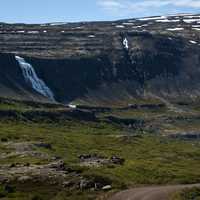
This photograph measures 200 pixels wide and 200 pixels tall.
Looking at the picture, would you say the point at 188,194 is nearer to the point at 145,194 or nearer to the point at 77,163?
the point at 145,194

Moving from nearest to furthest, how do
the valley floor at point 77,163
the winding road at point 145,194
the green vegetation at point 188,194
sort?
the green vegetation at point 188,194
the winding road at point 145,194
the valley floor at point 77,163

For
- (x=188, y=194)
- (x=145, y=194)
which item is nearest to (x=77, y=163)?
(x=145, y=194)

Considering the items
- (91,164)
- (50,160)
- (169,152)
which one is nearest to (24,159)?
(50,160)

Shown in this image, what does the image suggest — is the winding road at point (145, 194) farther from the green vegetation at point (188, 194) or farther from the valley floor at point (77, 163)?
the valley floor at point (77, 163)

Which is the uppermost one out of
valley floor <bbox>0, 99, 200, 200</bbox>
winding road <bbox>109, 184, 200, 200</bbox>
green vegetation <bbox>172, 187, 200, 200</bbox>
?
green vegetation <bbox>172, 187, 200, 200</bbox>

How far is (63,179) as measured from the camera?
7475 centimetres

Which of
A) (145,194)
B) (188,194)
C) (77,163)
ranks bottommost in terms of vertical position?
(77,163)

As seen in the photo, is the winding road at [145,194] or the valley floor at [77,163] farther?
the valley floor at [77,163]

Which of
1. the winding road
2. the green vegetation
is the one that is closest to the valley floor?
the winding road

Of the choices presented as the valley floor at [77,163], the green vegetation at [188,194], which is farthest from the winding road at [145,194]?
the valley floor at [77,163]

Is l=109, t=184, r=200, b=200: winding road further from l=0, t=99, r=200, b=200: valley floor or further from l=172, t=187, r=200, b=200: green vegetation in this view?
l=0, t=99, r=200, b=200: valley floor

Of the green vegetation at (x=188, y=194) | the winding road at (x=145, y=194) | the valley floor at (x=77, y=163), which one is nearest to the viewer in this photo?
the green vegetation at (x=188, y=194)

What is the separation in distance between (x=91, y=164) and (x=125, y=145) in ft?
203

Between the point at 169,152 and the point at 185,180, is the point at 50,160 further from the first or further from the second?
the point at 169,152
